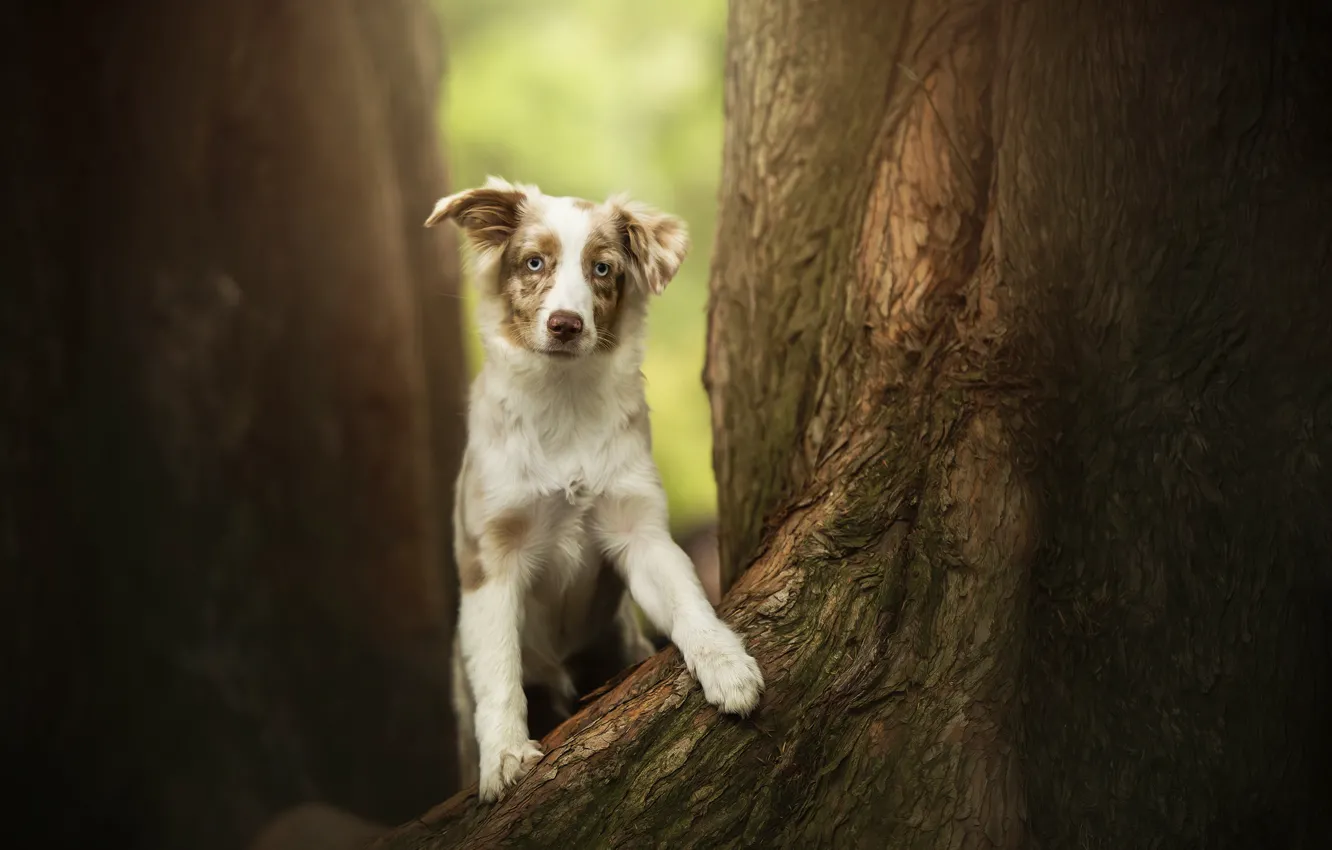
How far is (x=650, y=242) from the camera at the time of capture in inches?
106

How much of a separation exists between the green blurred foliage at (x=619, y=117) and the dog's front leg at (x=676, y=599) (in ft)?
5.72

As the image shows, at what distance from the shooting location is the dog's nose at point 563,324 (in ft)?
8.08

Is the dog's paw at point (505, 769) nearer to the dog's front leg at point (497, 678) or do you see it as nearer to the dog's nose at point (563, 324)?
the dog's front leg at point (497, 678)

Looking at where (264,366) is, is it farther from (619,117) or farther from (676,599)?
(676,599)

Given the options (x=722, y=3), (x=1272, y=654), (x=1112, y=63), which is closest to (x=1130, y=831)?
(x=1272, y=654)

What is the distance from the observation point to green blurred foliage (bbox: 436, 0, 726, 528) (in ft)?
14.3

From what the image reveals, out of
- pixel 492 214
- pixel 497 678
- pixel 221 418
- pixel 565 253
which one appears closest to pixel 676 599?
pixel 497 678

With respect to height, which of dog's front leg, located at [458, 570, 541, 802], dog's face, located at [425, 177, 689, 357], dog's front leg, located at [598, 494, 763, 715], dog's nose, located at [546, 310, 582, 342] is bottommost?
dog's front leg, located at [458, 570, 541, 802]

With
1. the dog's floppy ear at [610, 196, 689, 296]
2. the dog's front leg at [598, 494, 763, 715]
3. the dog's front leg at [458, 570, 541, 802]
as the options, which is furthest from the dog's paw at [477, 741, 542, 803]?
the dog's floppy ear at [610, 196, 689, 296]

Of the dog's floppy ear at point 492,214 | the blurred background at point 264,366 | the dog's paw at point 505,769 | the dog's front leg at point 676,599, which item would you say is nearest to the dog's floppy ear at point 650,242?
the dog's floppy ear at point 492,214

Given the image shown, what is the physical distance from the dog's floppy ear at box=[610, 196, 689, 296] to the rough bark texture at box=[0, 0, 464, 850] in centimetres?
188

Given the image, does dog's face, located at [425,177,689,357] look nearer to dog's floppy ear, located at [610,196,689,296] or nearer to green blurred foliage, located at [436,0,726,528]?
dog's floppy ear, located at [610,196,689,296]

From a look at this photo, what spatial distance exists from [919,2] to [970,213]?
63 cm

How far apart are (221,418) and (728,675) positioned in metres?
2.58
